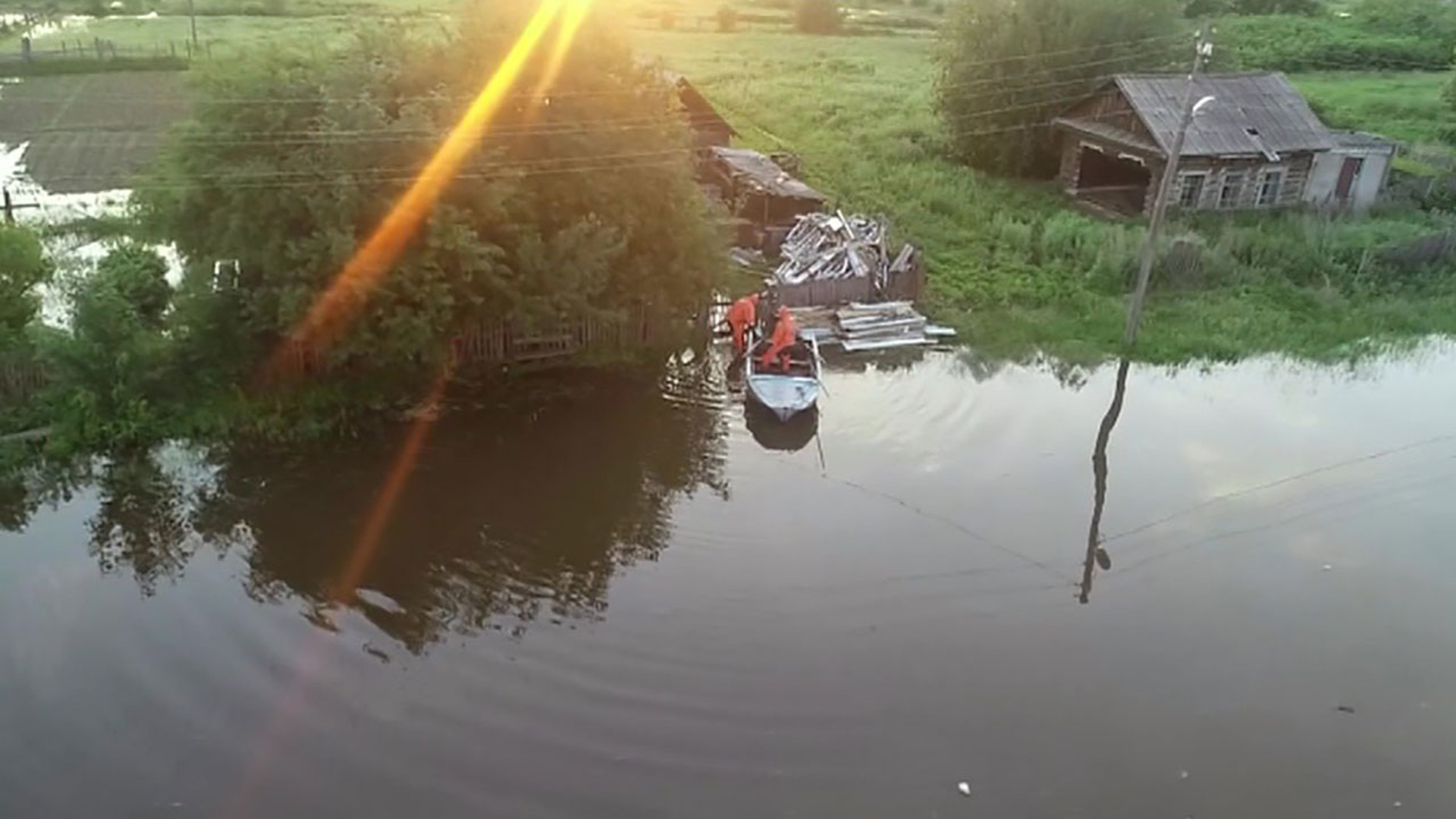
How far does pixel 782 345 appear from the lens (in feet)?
80.4

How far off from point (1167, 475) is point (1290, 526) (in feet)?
7.82

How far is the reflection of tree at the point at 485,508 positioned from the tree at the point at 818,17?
61999mm

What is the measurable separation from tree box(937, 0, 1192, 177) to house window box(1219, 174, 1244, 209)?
6.35 metres

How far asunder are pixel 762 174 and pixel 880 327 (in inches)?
388

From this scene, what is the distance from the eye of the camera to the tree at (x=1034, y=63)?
42.1m

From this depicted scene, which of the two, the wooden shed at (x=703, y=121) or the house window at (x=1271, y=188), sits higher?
the wooden shed at (x=703, y=121)

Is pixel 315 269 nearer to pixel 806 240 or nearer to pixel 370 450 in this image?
pixel 370 450

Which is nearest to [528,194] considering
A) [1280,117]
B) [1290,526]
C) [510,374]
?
[510,374]

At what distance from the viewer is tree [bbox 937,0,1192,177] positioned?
42.1 meters

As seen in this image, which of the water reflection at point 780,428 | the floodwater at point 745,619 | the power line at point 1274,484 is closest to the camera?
the floodwater at point 745,619

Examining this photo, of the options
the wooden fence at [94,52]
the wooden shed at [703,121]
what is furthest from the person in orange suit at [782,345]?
the wooden fence at [94,52]

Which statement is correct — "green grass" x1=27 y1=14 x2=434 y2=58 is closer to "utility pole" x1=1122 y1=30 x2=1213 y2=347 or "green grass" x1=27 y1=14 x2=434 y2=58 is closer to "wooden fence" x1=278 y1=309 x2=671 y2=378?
"wooden fence" x1=278 y1=309 x2=671 y2=378

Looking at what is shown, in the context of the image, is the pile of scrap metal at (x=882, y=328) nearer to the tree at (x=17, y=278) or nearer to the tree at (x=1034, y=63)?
the tree at (x=1034, y=63)

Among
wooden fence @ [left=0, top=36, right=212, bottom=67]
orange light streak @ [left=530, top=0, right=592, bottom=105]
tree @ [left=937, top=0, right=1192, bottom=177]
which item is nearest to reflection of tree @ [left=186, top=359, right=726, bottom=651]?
orange light streak @ [left=530, top=0, right=592, bottom=105]
